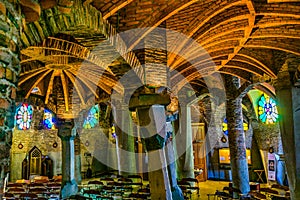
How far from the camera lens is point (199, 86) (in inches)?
585

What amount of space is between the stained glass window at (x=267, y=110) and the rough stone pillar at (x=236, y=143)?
5886 mm

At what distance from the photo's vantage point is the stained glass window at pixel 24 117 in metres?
18.8

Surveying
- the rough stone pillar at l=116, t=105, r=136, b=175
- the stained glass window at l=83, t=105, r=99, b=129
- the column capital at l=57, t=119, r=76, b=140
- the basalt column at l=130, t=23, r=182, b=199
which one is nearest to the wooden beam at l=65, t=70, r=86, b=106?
the column capital at l=57, t=119, r=76, b=140

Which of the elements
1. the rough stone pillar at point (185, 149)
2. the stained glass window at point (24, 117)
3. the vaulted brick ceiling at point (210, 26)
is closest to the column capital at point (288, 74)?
the vaulted brick ceiling at point (210, 26)

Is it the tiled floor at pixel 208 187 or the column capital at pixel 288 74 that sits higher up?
the column capital at pixel 288 74

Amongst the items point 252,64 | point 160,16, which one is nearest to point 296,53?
point 252,64

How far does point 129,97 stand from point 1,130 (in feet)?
14.0

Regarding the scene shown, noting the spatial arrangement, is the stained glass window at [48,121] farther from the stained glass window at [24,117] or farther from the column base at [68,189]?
the column base at [68,189]

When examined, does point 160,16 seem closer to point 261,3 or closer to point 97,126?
point 261,3

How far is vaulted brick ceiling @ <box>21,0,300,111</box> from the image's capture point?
186 inches

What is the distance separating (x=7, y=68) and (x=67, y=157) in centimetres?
993

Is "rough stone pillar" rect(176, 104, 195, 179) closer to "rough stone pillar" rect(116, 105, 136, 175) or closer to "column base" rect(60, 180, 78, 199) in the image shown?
"rough stone pillar" rect(116, 105, 136, 175)

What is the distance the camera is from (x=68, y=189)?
1142 centimetres

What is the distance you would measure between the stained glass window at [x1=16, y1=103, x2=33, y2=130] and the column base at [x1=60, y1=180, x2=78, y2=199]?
360 inches
